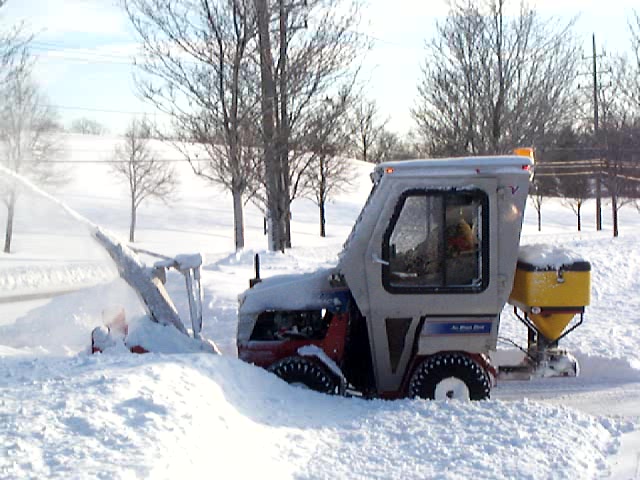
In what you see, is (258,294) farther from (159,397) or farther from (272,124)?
(272,124)

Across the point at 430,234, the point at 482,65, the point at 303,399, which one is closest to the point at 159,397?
the point at 303,399

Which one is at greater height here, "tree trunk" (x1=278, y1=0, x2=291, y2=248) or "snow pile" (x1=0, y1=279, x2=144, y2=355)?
"tree trunk" (x1=278, y1=0, x2=291, y2=248)

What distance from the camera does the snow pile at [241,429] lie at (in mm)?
4445

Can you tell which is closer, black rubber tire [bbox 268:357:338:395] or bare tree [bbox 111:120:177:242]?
black rubber tire [bbox 268:357:338:395]

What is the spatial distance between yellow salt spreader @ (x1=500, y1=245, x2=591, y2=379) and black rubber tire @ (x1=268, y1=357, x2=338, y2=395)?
5.49 ft

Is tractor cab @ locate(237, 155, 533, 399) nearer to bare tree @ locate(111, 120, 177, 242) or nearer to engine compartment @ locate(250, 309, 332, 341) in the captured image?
engine compartment @ locate(250, 309, 332, 341)

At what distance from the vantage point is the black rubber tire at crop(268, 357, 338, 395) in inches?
270

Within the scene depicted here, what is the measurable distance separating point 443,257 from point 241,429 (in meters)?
2.46

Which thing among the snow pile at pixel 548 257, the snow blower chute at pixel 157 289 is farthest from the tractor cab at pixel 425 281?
the snow blower chute at pixel 157 289

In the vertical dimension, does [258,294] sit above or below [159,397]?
above

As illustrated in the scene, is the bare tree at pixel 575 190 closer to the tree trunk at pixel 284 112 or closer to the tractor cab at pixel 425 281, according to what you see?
the tree trunk at pixel 284 112

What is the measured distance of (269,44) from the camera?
727 inches

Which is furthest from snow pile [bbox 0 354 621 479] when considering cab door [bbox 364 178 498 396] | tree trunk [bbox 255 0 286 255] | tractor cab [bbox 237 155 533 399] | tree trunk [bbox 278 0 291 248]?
tree trunk [bbox 278 0 291 248]

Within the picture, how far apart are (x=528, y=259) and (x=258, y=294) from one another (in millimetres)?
2500
